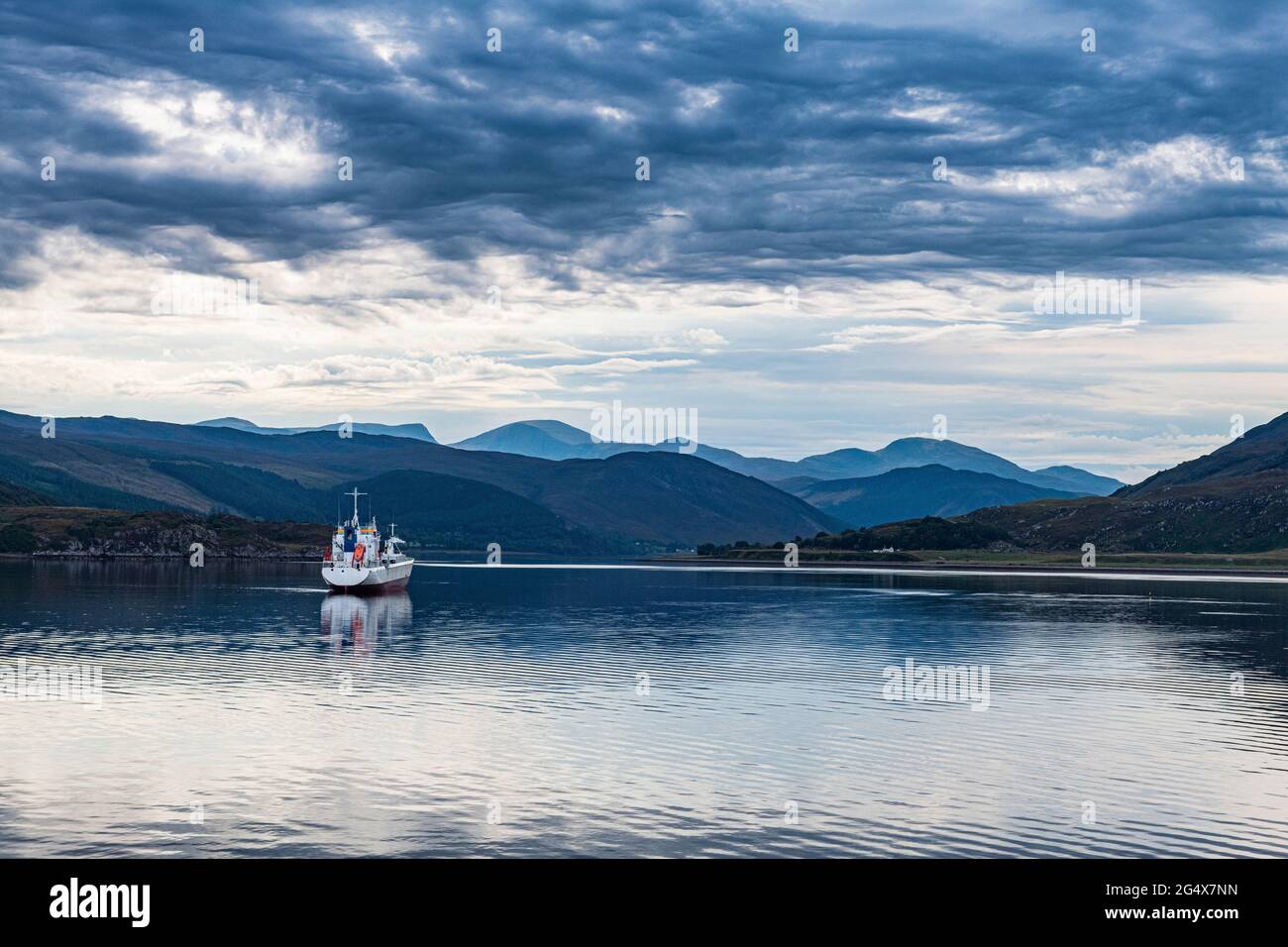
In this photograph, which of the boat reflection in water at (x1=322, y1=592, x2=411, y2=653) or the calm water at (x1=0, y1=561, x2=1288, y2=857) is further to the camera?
the boat reflection in water at (x1=322, y1=592, x2=411, y2=653)

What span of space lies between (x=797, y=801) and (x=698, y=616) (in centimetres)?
11621

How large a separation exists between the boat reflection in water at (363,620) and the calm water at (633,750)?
2.19 meters

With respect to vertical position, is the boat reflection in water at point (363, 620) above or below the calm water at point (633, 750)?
below

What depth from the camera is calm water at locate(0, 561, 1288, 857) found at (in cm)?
4491

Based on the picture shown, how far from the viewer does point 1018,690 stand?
8725 cm

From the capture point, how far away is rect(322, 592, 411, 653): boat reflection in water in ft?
403

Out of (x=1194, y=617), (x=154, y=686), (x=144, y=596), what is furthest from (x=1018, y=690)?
(x=144, y=596)

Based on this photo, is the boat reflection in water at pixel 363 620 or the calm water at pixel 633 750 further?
the boat reflection in water at pixel 363 620

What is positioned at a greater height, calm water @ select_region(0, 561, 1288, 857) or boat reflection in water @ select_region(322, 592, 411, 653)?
calm water @ select_region(0, 561, 1288, 857)

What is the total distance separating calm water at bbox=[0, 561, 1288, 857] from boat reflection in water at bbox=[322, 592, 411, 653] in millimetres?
2191

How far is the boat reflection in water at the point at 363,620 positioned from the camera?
123 meters

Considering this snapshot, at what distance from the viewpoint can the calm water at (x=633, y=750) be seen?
44906mm

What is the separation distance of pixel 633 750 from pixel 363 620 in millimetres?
94083
